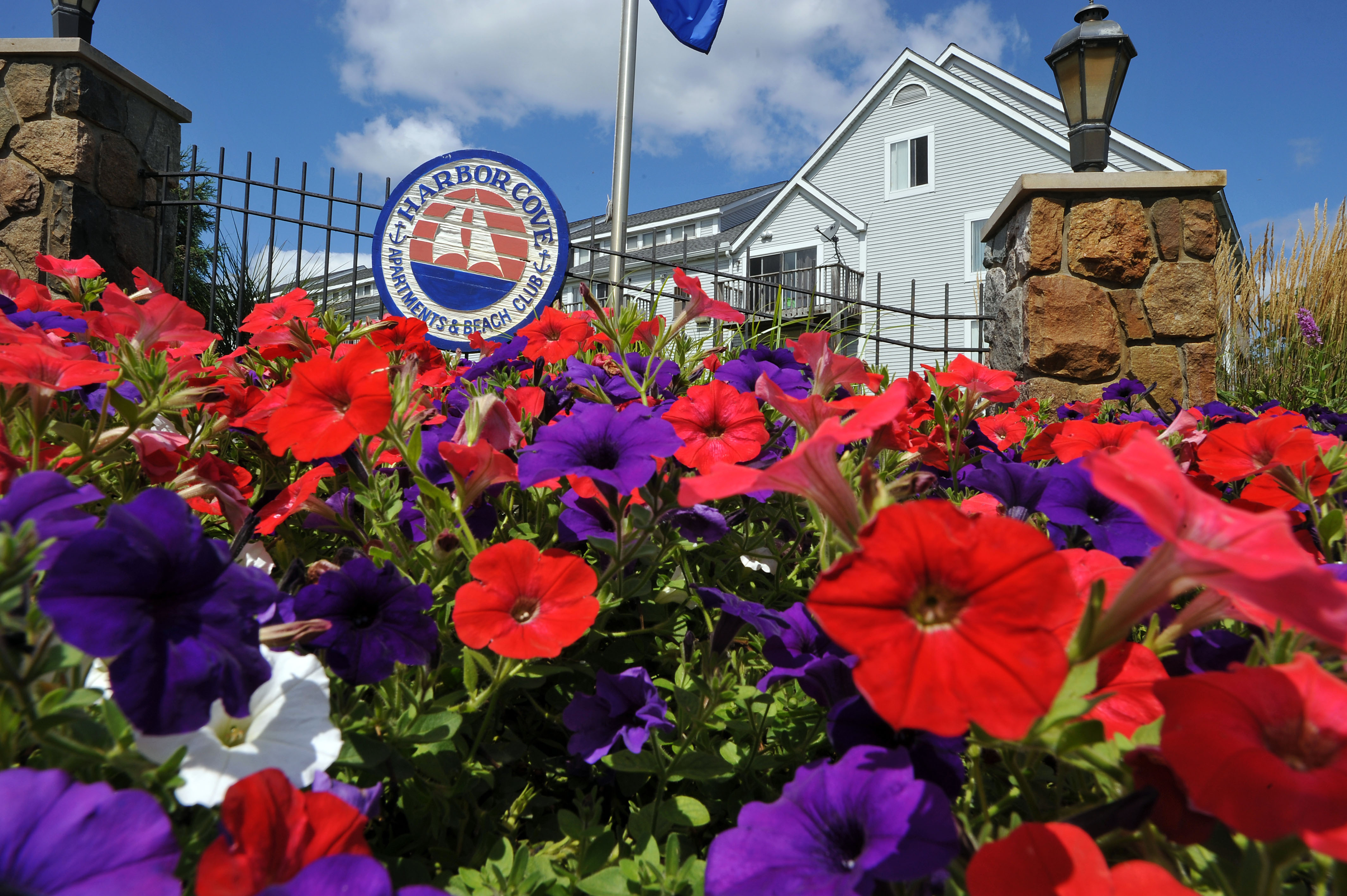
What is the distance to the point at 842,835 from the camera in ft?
1.81

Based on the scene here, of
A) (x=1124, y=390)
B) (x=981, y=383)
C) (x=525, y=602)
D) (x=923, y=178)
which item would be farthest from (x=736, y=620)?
(x=923, y=178)

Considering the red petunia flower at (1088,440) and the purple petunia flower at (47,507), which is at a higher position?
the red petunia flower at (1088,440)

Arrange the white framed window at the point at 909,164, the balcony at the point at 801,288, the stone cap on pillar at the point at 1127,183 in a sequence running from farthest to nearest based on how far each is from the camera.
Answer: the white framed window at the point at 909,164 < the balcony at the point at 801,288 < the stone cap on pillar at the point at 1127,183

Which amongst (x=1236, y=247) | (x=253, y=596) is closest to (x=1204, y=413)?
(x=253, y=596)

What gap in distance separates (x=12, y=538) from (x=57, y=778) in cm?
15

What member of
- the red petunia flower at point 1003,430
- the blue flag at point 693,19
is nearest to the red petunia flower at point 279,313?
the red petunia flower at point 1003,430

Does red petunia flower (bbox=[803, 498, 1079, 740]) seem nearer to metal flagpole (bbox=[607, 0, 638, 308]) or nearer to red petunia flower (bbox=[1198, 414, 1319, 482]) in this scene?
red petunia flower (bbox=[1198, 414, 1319, 482])

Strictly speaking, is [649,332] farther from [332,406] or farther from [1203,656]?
[1203,656]

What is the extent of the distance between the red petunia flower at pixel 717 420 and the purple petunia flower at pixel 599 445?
14 cm

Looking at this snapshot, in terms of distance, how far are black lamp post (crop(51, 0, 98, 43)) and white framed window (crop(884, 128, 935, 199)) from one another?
20.8m

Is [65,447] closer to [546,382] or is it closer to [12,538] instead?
[12,538]

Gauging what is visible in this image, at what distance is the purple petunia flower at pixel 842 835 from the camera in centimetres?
49

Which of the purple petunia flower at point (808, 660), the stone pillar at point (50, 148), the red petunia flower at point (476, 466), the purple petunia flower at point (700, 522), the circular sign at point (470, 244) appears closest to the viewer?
the purple petunia flower at point (808, 660)

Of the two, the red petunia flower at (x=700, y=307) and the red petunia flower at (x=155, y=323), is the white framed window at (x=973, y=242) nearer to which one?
the red petunia flower at (x=700, y=307)
